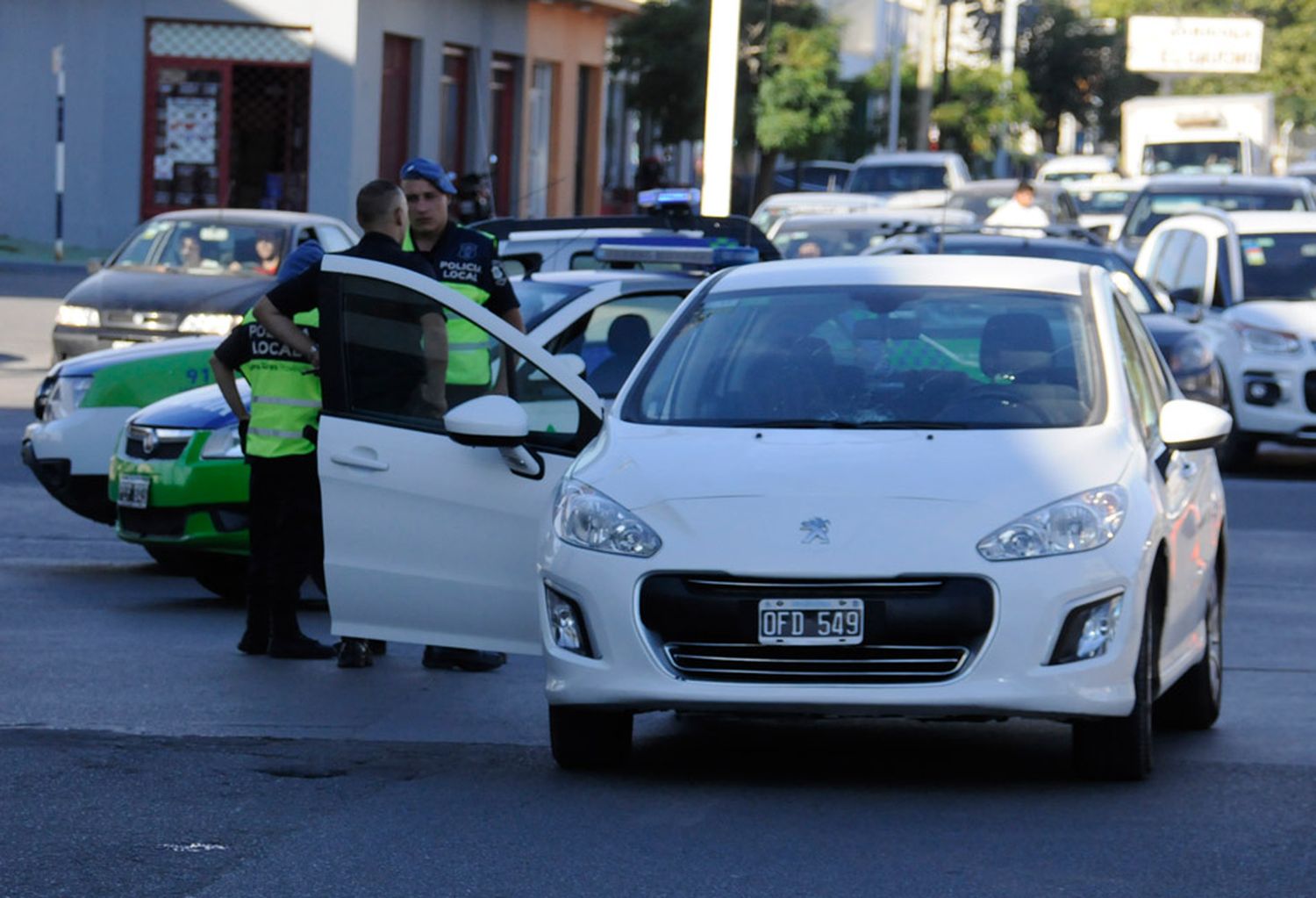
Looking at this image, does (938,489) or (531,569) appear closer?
(938,489)

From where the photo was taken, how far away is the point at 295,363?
9555mm

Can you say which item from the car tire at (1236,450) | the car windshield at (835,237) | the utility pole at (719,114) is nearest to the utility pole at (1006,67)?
the utility pole at (719,114)

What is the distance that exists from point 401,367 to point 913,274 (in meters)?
1.69

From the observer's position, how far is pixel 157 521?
36.3 ft

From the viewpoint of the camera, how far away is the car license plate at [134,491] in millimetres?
11078

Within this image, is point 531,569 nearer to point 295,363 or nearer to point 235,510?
point 295,363

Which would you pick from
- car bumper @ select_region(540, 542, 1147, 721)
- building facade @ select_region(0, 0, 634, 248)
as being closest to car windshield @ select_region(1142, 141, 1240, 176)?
building facade @ select_region(0, 0, 634, 248)

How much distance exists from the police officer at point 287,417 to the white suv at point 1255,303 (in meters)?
9.41

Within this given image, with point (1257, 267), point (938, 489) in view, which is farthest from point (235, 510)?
point (1257, 267)

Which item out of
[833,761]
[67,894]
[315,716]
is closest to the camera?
[67,894]

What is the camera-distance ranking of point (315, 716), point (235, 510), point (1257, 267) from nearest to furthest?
point (315, 716) < point (235, 510) < point (1257, 267)

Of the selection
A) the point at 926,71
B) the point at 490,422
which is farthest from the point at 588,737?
the point at 926,71

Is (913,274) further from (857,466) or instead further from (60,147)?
(60,147)

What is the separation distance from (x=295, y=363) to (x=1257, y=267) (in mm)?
10993
